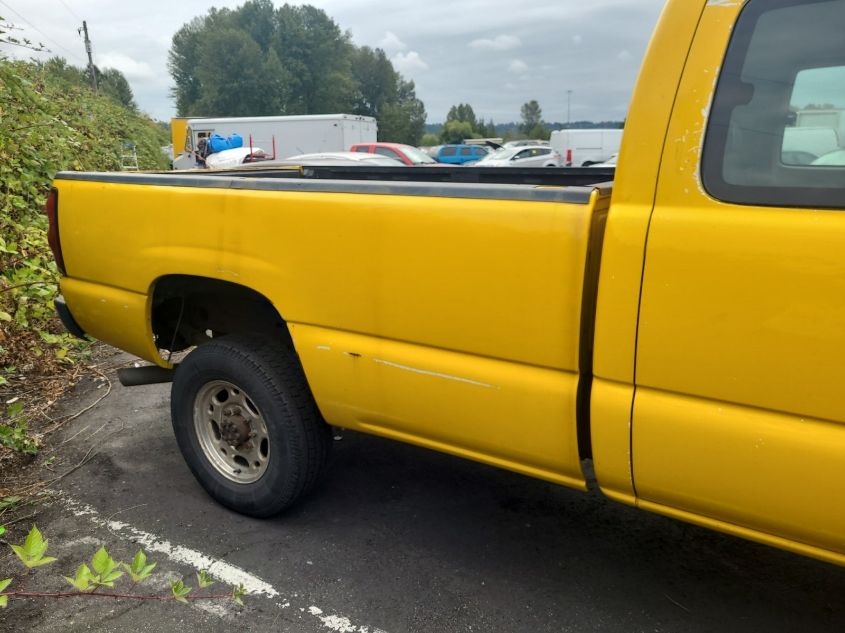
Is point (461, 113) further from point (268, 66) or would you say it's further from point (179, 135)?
point (179, 135)

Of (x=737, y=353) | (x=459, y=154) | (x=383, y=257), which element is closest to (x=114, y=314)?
(x=383, y=257)

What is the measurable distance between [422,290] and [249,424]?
1296mm

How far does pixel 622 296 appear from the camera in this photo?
6.62ft

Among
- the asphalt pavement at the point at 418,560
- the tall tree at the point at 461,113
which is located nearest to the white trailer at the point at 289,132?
the asphalt pavement at the point at 418,560

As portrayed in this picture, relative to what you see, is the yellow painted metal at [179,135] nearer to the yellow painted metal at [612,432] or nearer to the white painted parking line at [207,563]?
the white painted parking line at [207,563]

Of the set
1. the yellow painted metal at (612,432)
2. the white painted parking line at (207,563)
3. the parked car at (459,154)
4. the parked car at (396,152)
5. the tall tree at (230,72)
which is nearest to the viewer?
the yellow painted metal at (612,432)

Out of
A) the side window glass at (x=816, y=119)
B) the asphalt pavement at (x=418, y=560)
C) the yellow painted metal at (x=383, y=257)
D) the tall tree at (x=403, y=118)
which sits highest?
the tall tree at (x=403, y=118)

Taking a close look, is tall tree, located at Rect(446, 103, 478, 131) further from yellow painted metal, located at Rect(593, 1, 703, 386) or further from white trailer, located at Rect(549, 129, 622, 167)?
yellow painted metal, located at Rect(593, 1, 703, 386)

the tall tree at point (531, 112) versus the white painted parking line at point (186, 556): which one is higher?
the tall tree at point (531, 112)

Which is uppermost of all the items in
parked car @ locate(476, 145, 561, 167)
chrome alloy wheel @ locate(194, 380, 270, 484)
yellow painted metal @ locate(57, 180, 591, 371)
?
parked car @ locate(476, 145, 561, 167)

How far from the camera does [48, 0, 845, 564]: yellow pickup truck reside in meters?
1.79

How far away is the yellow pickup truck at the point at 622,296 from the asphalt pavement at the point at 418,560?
0.39m

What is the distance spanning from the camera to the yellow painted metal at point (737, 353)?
1743 millimetres

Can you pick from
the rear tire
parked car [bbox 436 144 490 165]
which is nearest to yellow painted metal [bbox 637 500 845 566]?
the rear tire
